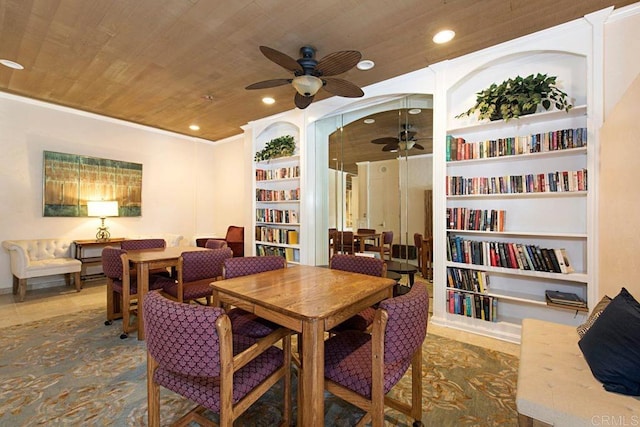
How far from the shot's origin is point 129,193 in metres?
5.21

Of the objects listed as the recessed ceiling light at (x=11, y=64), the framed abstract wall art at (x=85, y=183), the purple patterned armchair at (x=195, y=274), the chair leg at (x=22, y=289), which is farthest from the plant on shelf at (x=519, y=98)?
the chair leg at (x=22, y=289)

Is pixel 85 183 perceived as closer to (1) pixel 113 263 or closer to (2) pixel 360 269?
(1) pixel 113 263

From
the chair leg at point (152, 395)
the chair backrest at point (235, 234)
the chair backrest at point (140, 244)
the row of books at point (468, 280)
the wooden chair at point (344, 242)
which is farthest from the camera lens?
the chair backrest at point (235, 234)

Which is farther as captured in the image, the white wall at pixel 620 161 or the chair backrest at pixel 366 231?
the chair backrest at pixel 366 231

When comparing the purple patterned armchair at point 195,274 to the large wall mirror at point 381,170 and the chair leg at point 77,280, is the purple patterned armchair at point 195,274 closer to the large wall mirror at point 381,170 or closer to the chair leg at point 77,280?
the large wall mirror at point 381,170

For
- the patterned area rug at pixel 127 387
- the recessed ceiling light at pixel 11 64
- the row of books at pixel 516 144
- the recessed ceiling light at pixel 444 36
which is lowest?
the patterned area rug at pixel 127 387

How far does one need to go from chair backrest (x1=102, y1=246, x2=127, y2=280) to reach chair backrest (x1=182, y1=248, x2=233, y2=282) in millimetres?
623

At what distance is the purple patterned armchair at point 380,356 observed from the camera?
3.94ft

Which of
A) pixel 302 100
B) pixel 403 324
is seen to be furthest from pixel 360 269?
pixel 302 100

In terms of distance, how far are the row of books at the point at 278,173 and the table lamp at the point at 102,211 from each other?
251 cm

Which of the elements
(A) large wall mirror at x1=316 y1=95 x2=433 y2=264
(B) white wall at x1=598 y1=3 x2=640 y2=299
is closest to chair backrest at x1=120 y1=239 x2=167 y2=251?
(A) large wall mirror at x1=316 y1=95 x2=433 y2=264

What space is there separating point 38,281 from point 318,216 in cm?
452

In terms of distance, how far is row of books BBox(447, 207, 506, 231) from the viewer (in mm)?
2791

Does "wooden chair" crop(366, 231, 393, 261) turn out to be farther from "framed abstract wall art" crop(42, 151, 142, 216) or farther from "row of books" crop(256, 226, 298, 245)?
"framed abstract wall art" crop(42, 151, 142, 216)
